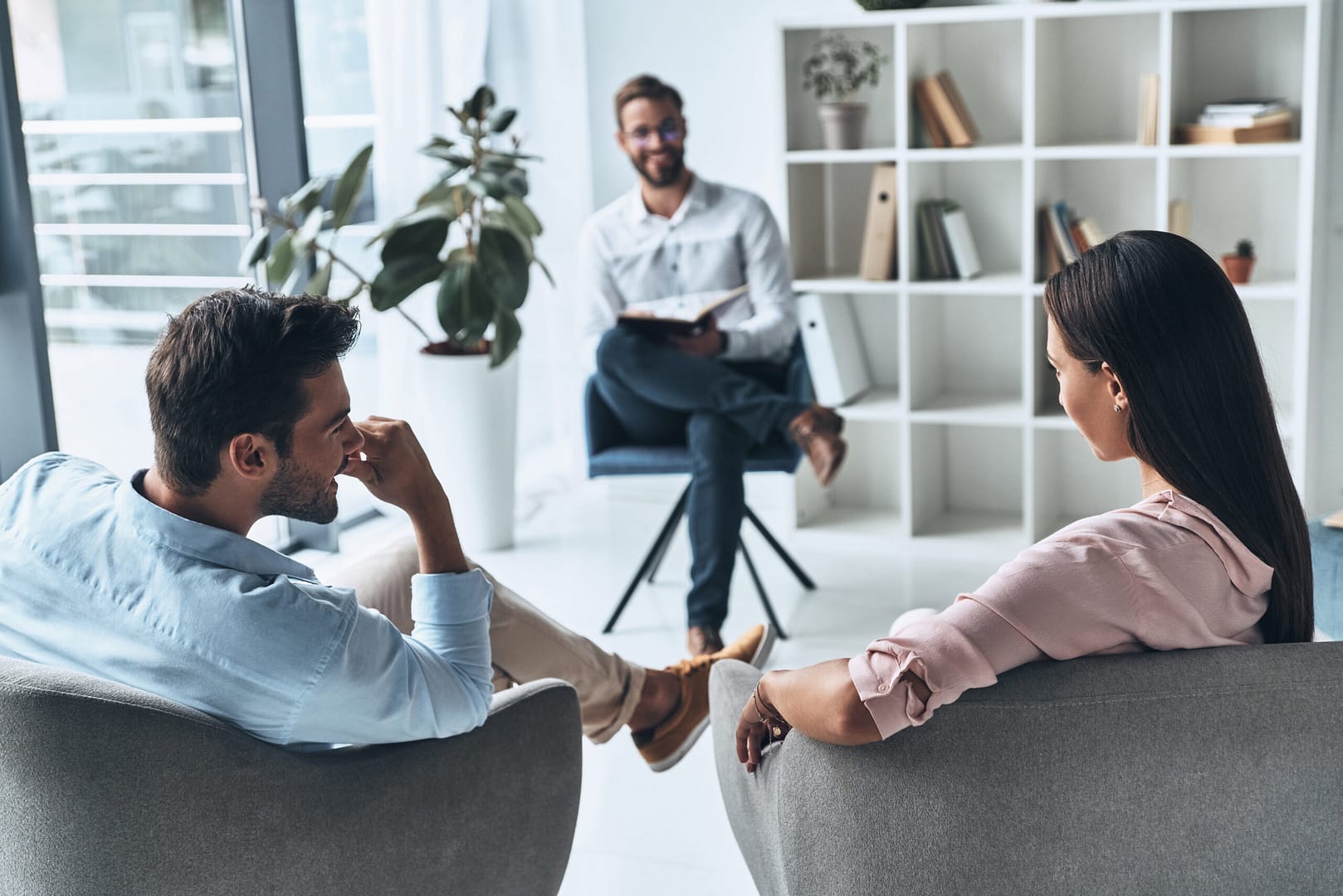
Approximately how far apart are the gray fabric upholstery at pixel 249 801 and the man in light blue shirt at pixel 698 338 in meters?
1.57

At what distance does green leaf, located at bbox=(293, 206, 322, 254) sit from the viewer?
11.2 ft

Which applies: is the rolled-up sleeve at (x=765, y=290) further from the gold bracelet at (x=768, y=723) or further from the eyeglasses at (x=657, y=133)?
the gold bracelet at (x=768, y=723)

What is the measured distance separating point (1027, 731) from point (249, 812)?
2.36 ft

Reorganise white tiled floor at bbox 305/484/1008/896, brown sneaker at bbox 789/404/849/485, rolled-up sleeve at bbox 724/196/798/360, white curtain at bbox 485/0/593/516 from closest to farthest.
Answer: white tiled floor at bbox 305/484/1008/896
brown sneaker at bbox 789/404/849/485
rolled-up sleeve at bbox 724/196/798/360
white curtain at bbox 485/0/593/516

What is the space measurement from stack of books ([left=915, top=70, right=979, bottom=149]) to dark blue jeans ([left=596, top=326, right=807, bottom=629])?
3.38 feet

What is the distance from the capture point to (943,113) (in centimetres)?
374

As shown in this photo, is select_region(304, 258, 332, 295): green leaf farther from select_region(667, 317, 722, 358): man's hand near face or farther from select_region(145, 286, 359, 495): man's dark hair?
select_region(145, 286, 359, 495): man's dark hair

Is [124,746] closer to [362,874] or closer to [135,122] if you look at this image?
[362,874]

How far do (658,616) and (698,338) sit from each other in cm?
73

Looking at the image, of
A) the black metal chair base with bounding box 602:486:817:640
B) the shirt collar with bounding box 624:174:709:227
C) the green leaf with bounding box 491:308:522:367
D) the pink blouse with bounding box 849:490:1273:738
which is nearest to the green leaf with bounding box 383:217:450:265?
the green leaf with bounding box 491:308:522:367

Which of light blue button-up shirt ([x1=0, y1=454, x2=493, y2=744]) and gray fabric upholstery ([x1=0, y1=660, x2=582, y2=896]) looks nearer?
gray fabric upholstery ([x1=0, y1=660, x2=582, y2=896])

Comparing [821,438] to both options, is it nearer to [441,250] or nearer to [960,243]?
[960,243]

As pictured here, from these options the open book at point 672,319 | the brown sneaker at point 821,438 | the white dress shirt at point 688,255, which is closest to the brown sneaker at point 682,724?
the brown sneaker at point 821,438

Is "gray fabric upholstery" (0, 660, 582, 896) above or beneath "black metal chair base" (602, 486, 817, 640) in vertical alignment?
above
